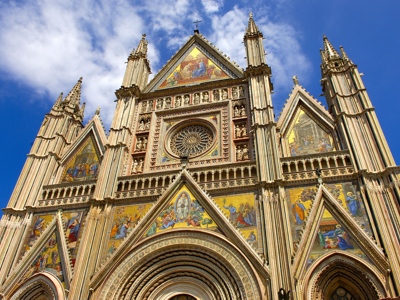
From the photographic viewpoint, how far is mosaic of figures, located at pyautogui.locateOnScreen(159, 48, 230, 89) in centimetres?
1918

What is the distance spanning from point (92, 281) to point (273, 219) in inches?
247

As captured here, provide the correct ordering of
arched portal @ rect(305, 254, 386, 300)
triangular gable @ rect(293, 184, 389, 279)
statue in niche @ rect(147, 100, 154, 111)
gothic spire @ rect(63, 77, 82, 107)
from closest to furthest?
arched portal @ rect(305, 254, 386, 300) < triangular gable @ rect(293, 184, 389, 279) < statue in niche @ rect(147, 100, 154, 111) < gothic spire @ rect(63, 77, 82, 107)

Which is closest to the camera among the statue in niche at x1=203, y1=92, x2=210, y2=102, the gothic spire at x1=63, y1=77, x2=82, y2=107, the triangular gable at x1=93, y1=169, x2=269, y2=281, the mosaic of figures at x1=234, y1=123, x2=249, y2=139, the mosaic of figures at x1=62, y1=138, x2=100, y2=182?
the triangular gable at x1=93, y1=169, x2=269, y2=281

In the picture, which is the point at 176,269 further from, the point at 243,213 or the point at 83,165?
the point at 83,165

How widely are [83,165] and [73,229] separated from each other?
11.6 ft

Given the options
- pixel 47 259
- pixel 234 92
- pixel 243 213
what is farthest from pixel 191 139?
pixel 47 259

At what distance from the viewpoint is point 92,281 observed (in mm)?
12578

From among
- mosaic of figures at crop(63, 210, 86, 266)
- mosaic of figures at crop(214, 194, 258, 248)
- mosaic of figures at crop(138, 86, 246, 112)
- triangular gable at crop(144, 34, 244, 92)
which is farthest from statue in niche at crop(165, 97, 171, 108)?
mosaic of figures at crop(63, 210, 86, 266)

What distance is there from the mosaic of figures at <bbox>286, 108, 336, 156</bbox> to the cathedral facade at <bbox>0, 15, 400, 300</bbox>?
61 millimetres

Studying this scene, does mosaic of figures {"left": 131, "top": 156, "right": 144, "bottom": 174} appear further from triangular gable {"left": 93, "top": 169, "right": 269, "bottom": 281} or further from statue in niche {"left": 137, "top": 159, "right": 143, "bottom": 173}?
triangular gable {"left": 93, "top": 169, "right": 269, "bottom": 281}

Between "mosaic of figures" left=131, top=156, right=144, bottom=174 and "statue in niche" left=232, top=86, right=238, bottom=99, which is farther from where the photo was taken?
"statue in niche" left=232, top=86, right=238, bottom=99

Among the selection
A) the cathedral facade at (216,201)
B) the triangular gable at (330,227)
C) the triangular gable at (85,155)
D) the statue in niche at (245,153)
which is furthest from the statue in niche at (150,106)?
the triangular gable at (330,227)

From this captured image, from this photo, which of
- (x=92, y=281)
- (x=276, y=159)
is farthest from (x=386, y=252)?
(x=92, y=281)

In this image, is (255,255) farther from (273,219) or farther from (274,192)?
(274,192)
